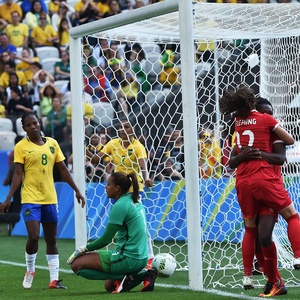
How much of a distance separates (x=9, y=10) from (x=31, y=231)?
15.2 meters

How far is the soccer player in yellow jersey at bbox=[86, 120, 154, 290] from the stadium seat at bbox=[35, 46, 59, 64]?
11573mm

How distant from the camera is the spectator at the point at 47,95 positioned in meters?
19.7

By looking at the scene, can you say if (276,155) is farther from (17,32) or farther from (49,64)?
(17,32)

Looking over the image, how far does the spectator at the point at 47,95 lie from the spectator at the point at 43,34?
104 inches

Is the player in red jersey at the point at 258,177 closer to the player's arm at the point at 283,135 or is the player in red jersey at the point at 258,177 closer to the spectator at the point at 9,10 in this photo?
the player's arm at the point at 283,135

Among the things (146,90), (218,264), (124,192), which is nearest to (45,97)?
(146,90)

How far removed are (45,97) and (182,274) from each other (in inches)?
417

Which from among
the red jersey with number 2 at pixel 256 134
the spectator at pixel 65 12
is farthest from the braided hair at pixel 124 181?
the spectator at pixel 65 12

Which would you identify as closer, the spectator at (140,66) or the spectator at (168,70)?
the spectator at (168,70)

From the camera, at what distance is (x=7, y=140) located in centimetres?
1973

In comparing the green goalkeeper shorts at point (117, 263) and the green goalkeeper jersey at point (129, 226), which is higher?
the green goalkeeper jersey at point (129, 226)

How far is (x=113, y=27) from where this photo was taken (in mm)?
9922

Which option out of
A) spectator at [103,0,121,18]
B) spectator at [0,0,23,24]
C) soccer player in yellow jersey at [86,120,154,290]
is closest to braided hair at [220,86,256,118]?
soccer player in yellow jersey at [86,120,154,290]

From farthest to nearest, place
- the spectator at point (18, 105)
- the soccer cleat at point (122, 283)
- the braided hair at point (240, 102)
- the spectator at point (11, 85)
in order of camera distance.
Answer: the spectator at point (11, 85) → the spectator at point (18, 105) → the soccer cleat at point (122, 283) → the braided hair at point (240, 102)
